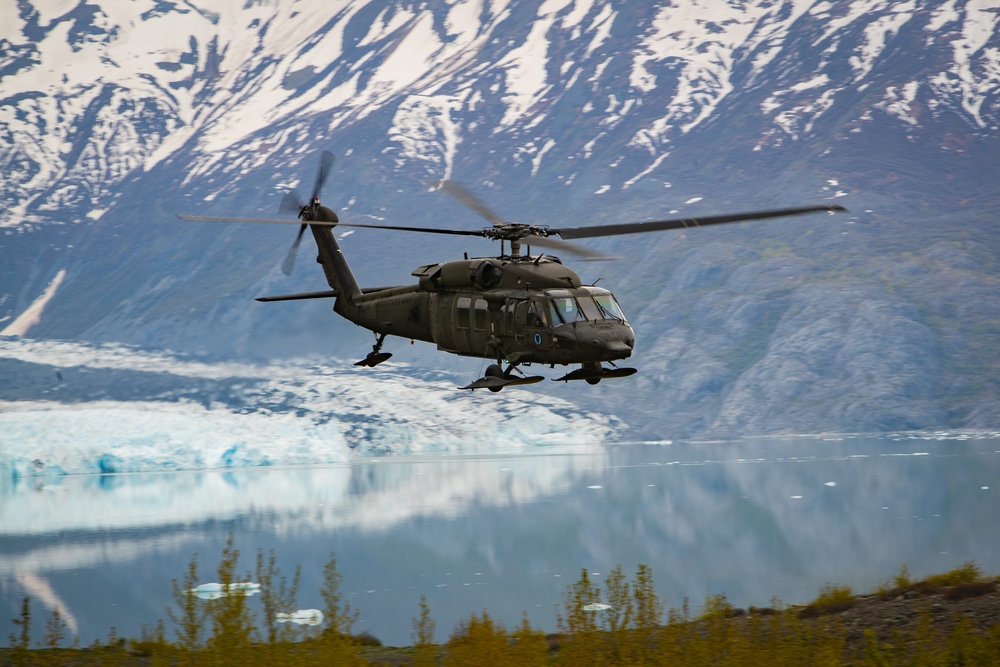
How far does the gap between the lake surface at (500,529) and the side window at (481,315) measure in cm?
3195

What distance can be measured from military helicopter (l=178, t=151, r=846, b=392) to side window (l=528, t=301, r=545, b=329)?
2cm

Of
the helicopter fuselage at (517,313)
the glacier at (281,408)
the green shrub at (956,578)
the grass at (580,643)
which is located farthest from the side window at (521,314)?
the glacier at (281,408)

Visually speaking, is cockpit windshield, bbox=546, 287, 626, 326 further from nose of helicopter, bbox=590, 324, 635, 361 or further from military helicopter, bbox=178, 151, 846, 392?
nose of helicopter, bbox=590, 324, 635, 361

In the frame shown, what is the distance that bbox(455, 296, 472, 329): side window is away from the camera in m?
19.7

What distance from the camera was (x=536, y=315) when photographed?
1844 cm

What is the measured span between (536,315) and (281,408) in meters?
140

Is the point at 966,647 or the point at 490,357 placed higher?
the point at 490,357

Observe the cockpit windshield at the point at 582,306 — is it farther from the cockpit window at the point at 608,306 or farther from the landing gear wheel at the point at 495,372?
the landing gear wheel at the point at 495,372

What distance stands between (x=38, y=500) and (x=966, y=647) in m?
109

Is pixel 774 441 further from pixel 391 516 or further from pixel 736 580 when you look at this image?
pixel 736 580

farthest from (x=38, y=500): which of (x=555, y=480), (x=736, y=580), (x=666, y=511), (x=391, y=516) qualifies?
(x=736, y=580)

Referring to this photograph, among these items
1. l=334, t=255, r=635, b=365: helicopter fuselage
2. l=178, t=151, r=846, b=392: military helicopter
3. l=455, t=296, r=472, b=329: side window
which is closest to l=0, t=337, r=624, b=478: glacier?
l=334, t=255, r=635, b=365: helicopter fuselage

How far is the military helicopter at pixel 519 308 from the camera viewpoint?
1789 cm

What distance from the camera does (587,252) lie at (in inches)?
714
